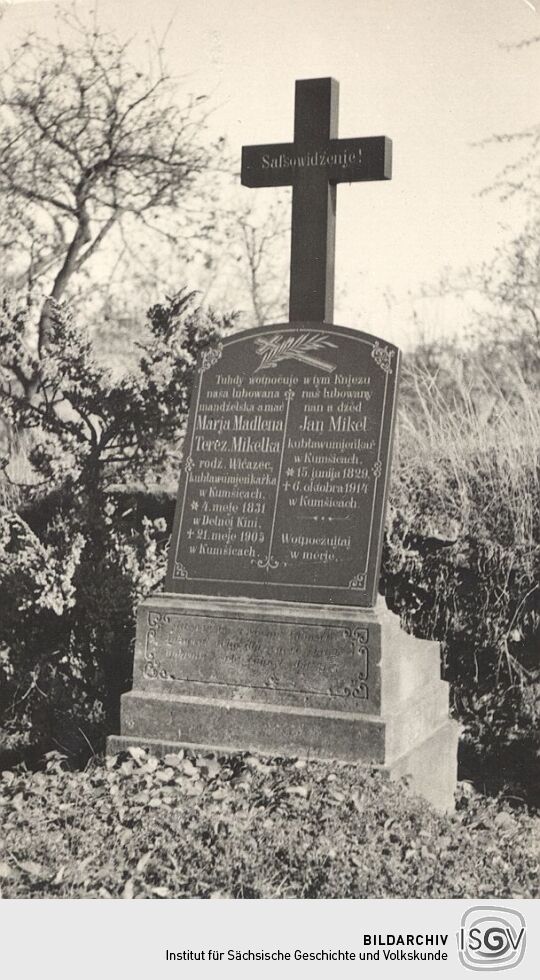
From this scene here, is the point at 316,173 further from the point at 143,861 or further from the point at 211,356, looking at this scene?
the point at 143,861

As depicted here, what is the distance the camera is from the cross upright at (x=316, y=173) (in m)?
6.05

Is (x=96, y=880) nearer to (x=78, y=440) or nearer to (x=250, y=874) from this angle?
(x=250, y=874)

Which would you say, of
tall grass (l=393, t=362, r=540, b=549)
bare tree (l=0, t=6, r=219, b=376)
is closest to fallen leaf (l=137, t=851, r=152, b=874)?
tall grass (l=393, t=362, r=540, b=549)

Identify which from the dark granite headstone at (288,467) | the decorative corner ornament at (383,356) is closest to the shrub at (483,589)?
the dark granite headstone at (288,467)

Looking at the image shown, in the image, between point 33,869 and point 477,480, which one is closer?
point 33,869

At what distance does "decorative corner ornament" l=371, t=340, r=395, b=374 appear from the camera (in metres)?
5.51

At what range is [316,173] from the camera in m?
6.14

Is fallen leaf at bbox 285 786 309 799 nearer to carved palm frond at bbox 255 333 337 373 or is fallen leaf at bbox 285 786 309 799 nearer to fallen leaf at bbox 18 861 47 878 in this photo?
fallen leaf at bbox 18 861 47 878

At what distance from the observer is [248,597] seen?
5.43 meters

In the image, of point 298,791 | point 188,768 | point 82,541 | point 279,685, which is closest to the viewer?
point 298,791
